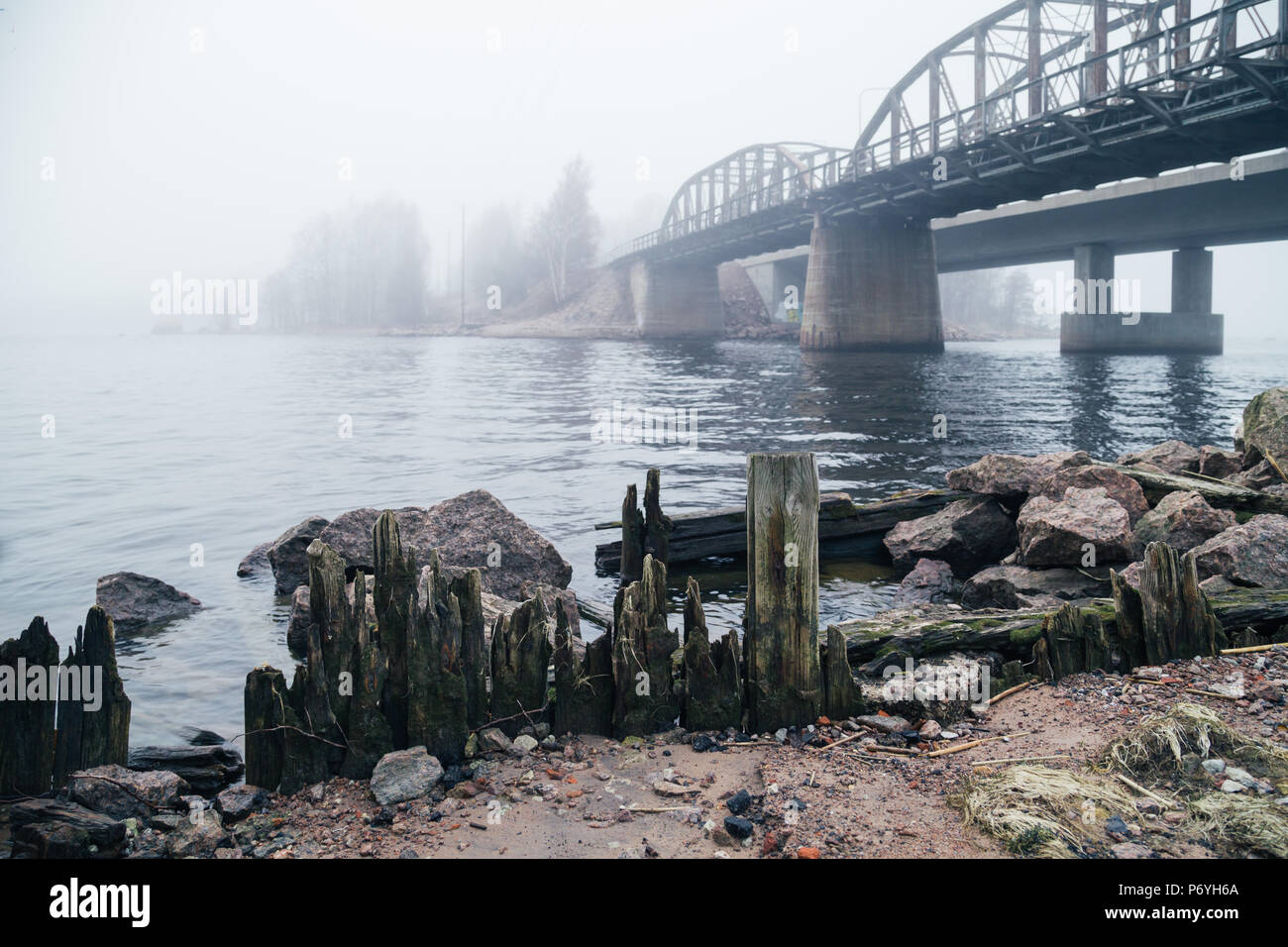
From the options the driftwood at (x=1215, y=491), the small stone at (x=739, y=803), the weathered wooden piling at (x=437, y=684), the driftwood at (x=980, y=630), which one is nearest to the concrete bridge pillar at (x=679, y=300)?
the driftwood at (x=1215, y=491)

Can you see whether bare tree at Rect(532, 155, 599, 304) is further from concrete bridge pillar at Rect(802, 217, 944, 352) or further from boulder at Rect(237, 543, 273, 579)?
boulder at Rect(237, 543, 273, 579)

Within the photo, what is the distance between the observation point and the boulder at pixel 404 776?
A: 4.91 meters

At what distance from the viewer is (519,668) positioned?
5.60 metres

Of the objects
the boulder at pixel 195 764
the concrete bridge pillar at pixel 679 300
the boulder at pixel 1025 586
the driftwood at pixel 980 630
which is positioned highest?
the concrete bridge pillar at pixel 679 300

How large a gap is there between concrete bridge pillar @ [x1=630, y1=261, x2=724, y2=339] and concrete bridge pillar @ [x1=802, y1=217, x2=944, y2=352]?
41432 mm

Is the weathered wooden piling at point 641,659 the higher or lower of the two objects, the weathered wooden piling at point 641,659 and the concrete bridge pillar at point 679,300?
the lower

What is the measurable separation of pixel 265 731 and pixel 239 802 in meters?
0.38

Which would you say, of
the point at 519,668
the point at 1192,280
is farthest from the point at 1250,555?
the point at 1192,280

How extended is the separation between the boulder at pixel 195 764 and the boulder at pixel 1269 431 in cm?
1052

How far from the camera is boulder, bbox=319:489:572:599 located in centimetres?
929

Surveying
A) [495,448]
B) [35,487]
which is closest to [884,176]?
[495,448]

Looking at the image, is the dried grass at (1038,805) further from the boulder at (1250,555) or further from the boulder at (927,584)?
the boulder at (927,584)
